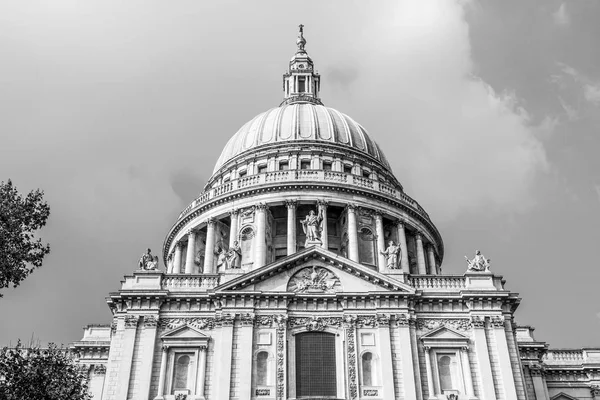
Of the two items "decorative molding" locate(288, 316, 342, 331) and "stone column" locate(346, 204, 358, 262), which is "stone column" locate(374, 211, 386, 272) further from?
"decorative molding" locate(288, 316, 342, 331)

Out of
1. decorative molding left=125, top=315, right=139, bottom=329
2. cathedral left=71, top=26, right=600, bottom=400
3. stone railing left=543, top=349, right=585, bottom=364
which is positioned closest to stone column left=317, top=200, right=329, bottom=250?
cathedral left=71, top=26, right=600, bottom=400

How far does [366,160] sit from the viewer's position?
67.7 meters

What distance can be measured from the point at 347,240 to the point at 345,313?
17678 mm

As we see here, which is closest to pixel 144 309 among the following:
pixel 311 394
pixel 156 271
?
pixel 156 271

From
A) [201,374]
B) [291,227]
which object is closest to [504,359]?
[201,374]

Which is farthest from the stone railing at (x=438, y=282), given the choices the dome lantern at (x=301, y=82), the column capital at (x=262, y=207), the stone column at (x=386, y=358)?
the dome lantern at (x=301, y=82)

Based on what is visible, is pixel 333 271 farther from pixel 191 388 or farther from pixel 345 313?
pixel 191 388

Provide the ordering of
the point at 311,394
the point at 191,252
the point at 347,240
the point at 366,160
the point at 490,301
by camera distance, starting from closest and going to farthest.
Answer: the point at 311,394
the point at 490,301
the point at 347,240
the point at 191,252
the point at 366,160

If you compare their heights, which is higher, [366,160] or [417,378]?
[366,160]

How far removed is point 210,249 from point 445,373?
26.3 meters

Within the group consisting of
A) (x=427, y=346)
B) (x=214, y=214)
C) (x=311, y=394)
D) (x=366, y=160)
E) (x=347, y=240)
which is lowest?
(x=311, y=394)

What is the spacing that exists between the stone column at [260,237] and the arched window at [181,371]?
52.5 feet

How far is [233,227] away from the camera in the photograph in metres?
58.8

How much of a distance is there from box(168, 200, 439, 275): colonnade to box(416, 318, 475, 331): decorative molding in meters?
13.1
